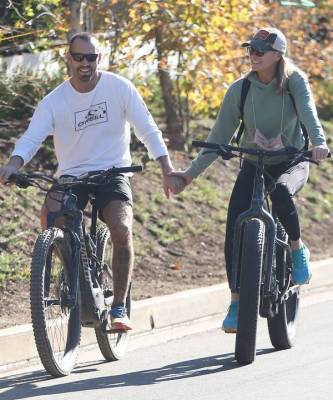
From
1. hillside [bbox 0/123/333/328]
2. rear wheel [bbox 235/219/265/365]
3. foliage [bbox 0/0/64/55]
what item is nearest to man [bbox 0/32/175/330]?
rear wheel [bbox 235/219/265/365]

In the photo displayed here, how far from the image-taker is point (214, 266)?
11.4m

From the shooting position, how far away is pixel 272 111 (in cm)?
784

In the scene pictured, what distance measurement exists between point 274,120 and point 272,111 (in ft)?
0.18

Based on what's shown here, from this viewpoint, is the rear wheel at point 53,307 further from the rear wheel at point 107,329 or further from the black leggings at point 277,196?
the black leggings at point 277,196

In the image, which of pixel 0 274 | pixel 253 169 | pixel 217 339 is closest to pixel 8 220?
pixel 0 274

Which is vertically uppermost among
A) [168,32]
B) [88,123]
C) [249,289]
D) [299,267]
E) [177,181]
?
[88,123]

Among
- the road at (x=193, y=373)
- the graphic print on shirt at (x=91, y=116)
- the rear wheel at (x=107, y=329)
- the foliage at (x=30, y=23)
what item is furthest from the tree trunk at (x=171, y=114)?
the graphic print on shirt at (x=91, y=116)

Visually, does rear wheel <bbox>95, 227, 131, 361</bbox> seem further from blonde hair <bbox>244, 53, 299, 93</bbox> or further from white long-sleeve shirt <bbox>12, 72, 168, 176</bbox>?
blonde hair <bbox>244, 53, 299, 93</bbox>

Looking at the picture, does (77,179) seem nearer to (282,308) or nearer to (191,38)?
(282,308)

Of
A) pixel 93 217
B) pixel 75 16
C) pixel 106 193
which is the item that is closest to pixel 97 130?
pixel 106 193

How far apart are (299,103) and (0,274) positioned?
10.5 feet

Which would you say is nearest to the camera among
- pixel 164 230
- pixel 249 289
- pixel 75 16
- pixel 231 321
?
pixel 249 289

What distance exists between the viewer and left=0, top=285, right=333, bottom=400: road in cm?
677

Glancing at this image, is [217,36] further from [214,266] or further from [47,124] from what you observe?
[47,124]
